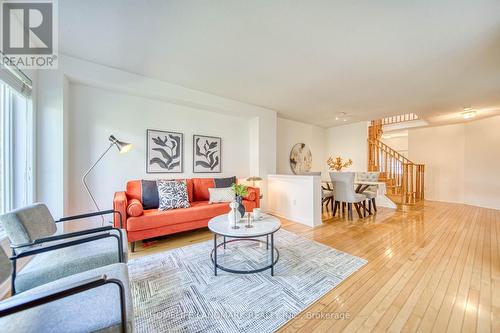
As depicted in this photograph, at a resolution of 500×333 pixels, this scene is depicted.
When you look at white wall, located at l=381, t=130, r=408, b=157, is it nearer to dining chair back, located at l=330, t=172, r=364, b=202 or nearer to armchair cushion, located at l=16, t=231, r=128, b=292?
dining chair back, located at l=330, t=172, r=364, b=202

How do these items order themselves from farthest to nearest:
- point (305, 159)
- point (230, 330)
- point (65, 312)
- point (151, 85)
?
point (305, 159), point (151, 85), point (230, 330), point (65, 312)

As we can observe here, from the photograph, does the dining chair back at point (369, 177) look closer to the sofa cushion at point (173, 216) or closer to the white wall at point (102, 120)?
the white wall at point (102, 120)

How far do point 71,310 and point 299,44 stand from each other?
108 inches

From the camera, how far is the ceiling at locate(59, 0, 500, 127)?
1.65 meters

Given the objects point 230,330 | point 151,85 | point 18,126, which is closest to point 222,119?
point 151,85

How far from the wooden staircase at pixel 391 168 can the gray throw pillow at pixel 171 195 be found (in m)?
5.16

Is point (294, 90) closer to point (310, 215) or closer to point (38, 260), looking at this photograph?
point (310, 215)

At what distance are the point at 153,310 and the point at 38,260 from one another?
37.0 inches

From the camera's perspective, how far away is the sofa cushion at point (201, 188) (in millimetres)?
3580

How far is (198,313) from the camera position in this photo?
1.50 meters

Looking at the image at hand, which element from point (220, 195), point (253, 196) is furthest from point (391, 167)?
point (220, 195)

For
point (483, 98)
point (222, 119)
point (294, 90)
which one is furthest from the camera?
point (222, 119)

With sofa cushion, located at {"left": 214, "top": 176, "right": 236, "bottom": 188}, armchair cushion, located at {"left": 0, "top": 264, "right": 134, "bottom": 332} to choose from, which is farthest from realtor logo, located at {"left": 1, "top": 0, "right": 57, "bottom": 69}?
sofa cushion, located at {"left": 214, "top": 176, "right": 236, "bottom": 188}

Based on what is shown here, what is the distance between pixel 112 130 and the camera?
9.90 ft
